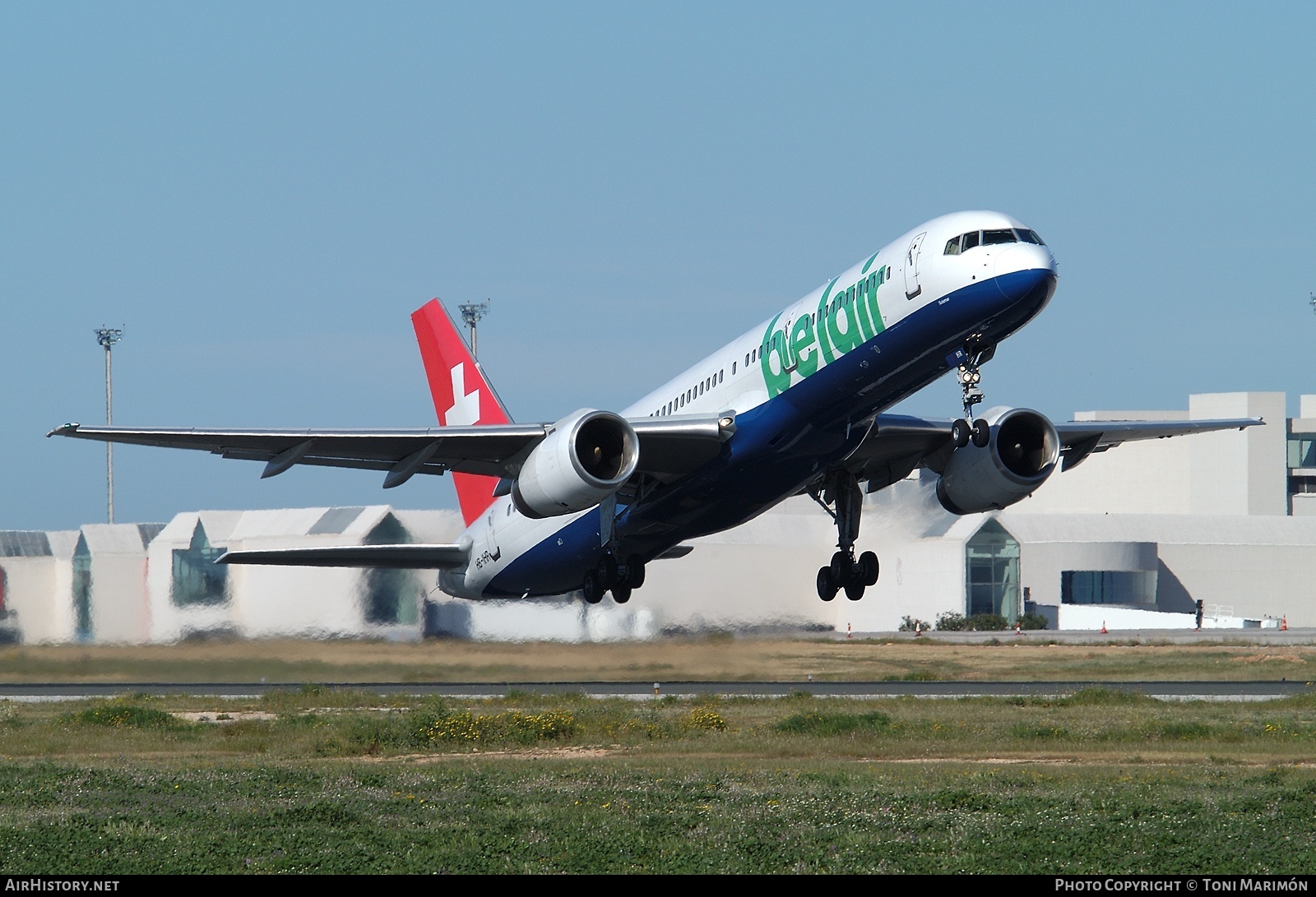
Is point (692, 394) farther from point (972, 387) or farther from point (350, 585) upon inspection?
point (350, 585)

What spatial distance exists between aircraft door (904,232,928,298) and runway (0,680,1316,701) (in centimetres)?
1728

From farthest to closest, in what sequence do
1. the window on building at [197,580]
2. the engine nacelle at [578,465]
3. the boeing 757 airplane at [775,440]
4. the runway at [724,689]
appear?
the runway at [724,689] → the window on building at [197,580] → the engine nacelle at [578,465] → the boeing 757 airplane at [775,440]

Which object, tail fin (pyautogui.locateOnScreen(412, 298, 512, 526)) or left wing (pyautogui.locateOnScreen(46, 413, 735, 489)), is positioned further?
tail fin (pyautogui.locateOnScreen(412, 298, 512, 526))

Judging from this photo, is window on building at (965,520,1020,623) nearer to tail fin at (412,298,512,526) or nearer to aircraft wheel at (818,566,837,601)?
tail fin at (412,298,512,526)

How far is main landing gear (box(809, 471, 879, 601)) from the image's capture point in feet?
109

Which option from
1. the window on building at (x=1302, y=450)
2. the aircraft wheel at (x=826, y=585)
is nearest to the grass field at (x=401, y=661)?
the aircraft wheel at (x=826, y=585)

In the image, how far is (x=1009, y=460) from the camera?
3131cm

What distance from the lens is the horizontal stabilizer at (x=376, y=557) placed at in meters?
36.1

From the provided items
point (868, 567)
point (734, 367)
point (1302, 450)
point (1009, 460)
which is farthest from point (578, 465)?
point (1302, 450)

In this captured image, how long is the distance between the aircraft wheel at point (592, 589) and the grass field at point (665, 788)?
2581 mm

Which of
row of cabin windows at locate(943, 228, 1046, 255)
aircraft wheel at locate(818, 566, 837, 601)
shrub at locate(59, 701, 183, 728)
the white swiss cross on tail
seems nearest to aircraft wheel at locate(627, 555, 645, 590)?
aircraft wheel at locate(818, 566, 837, 601)

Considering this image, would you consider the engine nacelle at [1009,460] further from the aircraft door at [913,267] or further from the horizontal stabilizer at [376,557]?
the horizontal stabilizer at [376,557]

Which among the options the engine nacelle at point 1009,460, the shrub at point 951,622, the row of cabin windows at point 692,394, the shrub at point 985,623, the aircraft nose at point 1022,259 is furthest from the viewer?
the shrub at point 985,623

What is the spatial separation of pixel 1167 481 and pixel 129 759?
10305cm
